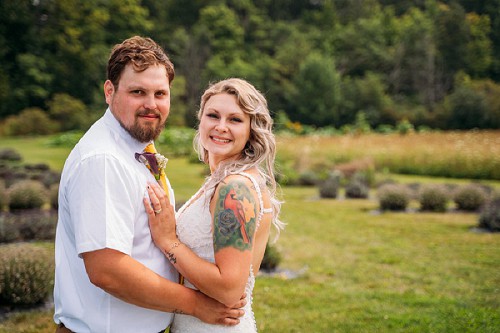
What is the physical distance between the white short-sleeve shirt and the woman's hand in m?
0.03

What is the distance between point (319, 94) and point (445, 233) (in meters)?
38.3

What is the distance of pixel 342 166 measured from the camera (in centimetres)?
2092

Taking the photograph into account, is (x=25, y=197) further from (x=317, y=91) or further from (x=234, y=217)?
(x=317, y=91)

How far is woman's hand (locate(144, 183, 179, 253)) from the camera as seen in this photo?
234 cm

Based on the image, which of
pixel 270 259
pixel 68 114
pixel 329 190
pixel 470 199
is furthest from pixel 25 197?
pixel 68 114

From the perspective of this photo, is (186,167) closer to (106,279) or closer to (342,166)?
(342,166)

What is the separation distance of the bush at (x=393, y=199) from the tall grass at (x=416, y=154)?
7544mm

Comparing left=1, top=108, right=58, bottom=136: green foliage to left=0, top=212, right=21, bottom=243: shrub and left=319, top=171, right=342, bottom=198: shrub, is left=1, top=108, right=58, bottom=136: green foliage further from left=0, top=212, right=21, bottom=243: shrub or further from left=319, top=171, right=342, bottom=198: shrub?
left=0, top=212, right=21, bottom=243: shrub

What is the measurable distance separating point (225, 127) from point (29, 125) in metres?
35.4

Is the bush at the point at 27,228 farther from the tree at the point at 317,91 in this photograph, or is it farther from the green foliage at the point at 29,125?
the tree at the point at 317,91

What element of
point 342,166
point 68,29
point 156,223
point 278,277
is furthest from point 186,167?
point 68,29

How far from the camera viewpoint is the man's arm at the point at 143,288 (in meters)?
2.12

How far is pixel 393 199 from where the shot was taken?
14.0 metres

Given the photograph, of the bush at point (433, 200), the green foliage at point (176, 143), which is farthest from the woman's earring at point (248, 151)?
→ the green foliage at point (176, 143)
